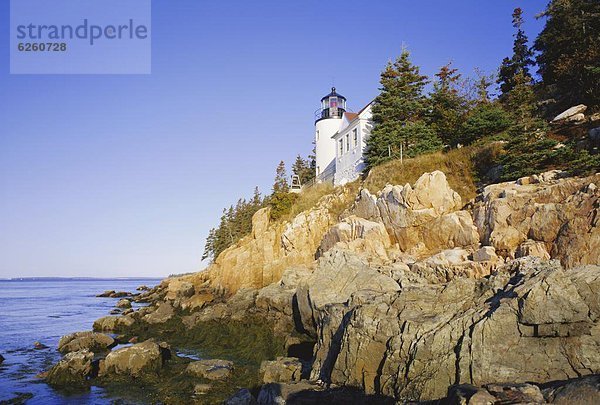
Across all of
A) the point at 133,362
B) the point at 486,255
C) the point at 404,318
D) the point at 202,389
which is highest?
the point at 486,255

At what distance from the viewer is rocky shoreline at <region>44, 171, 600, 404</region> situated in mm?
8852

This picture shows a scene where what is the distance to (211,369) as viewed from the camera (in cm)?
1528

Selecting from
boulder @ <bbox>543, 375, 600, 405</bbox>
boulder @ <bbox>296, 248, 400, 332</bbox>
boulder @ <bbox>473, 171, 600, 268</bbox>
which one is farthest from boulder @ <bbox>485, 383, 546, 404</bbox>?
boulder @ <bbox>473, 171, 600, 268</bbox>

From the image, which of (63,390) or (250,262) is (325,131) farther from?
(63,390)

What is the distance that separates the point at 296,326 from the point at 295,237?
969cm

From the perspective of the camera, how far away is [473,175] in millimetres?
24094

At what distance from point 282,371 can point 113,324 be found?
18690mm

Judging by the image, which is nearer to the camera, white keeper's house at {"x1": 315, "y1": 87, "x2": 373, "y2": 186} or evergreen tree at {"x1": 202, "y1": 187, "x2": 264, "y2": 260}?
white keeper's house at {"x1": 315, "y1": 87, "x2": 373, "y2": 186}

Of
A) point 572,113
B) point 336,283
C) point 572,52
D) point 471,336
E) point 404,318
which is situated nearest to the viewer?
point 471,336

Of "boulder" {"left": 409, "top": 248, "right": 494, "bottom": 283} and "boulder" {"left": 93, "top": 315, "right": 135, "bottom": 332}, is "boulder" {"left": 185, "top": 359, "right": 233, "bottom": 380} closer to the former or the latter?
"boulder" {"left": 409, "top": 248, "right": 494, "bottom": 283}

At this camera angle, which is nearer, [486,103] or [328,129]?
[486,103]

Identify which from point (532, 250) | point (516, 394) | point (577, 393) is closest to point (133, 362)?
point (516, 394)

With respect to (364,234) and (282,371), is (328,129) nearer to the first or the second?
(364,234)

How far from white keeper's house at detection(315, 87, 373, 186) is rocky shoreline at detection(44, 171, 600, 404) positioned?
797 centimetres
